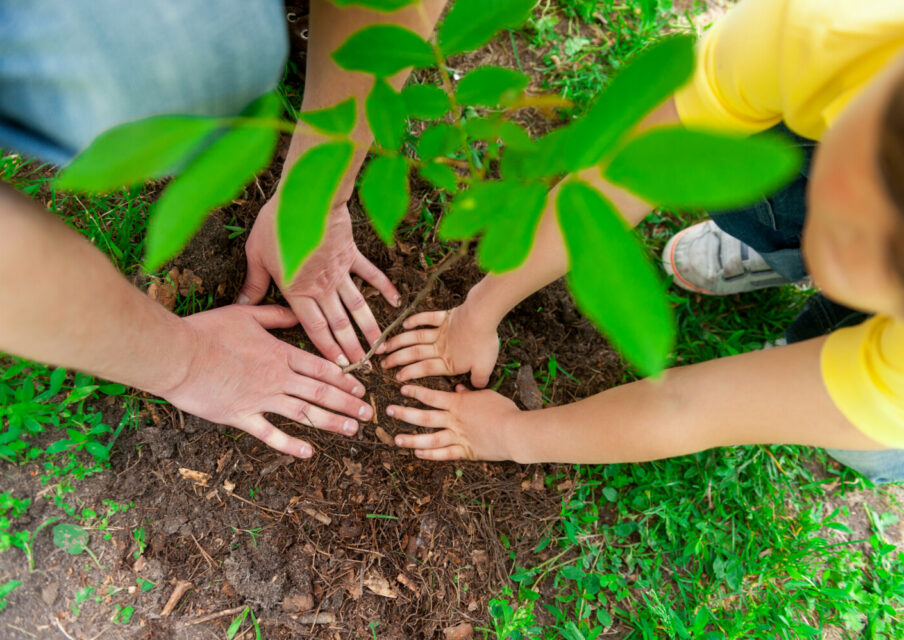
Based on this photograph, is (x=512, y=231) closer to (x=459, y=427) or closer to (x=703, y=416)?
(x=703, y=416)

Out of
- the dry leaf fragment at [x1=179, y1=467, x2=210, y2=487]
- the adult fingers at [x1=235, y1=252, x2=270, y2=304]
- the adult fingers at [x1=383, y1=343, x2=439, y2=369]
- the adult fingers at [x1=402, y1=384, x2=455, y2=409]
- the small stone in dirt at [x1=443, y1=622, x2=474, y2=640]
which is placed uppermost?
the adult fingers at [x1=235, y1=252, x2=270, y2=304]

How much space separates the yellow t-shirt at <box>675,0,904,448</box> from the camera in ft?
2.60

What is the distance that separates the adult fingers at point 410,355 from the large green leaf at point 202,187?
93cm

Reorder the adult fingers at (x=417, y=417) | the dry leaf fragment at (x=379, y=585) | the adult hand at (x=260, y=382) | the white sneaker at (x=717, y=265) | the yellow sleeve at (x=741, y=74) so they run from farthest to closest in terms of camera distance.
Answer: the white sneaker at (x=717, y=265)
the adult fingers at (x=417, y=417)
the dry leaf fragment at (x=379, y=585)
the adult hand at (x=260, y=382)
the yellow sleeve at (x=741, y=74)

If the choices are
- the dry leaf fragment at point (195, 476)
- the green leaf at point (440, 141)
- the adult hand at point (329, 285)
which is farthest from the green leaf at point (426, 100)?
the dry leaf fragment at point (195, 476)

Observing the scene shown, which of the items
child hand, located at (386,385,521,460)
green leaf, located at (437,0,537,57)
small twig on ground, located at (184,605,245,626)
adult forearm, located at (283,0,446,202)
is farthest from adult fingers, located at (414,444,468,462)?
green leaf, located at (437,0,537,57)

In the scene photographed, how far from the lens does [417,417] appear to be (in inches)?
53.0

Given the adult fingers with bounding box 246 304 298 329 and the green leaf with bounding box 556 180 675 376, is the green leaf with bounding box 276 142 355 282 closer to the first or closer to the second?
the green leaf with bounding box 556 180 675 376

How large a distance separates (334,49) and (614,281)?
26.4 inches

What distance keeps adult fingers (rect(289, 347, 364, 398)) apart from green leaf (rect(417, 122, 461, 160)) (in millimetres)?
776

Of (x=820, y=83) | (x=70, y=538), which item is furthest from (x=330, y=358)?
(x=820, y=83)

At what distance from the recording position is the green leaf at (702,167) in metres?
0.37

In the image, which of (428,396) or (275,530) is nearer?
(275,530)

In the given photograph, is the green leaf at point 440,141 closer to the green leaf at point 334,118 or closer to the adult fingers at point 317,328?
the green leaf at point 334,118
